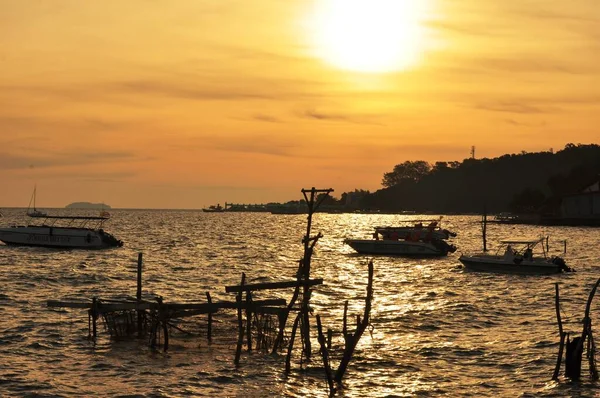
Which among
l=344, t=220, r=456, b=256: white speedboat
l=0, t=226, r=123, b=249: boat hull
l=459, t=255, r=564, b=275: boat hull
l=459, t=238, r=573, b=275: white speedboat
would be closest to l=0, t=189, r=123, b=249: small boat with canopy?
l=0, t=226, r=123, b=249: boat hull

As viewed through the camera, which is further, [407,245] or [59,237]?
[59,237]

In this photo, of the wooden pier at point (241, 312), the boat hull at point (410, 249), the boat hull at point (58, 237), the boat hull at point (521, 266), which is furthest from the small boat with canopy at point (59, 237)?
the wooden pier at point (241, 312)

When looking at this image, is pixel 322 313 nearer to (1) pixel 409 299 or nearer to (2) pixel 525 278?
(1) pixel 409 299

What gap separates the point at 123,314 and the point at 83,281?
26.2 m

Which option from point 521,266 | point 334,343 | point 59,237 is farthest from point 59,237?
point 334,343

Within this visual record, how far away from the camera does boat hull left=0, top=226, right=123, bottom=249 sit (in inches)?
3509

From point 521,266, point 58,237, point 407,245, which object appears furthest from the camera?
point 58,237

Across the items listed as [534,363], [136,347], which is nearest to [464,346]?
[534,363]

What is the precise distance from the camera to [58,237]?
293 ft

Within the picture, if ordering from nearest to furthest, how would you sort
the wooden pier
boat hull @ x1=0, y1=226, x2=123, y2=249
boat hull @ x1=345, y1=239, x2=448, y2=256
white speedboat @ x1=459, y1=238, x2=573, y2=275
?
the wooden pier
white speedboat @ x1=459, y1=238, x2=573, y2=275
boat hull @ x1=345, y1=239, x2=448, y2=256
boat hull @ x1=0, y1=226, x2=123, y2=249

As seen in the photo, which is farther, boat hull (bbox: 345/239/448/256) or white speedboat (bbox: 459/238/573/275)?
boat hull (bbox: 345/239/448/256)

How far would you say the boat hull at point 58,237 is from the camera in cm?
8912

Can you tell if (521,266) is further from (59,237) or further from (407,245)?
(59,237)

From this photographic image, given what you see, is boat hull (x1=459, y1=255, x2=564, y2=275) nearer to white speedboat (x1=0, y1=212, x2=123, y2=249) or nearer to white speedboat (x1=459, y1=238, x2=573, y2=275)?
white speedboat (x1=459, y1=238, x2=573, y2=275)
